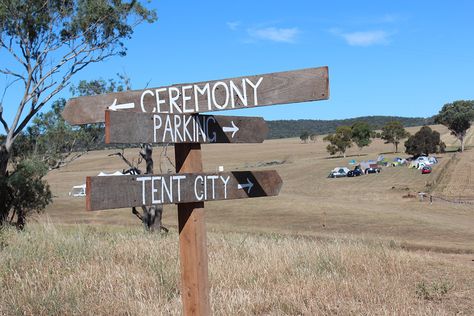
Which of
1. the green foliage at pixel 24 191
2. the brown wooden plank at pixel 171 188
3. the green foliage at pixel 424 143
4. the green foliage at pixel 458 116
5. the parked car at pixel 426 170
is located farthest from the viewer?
the green foliage at pixel 458 116

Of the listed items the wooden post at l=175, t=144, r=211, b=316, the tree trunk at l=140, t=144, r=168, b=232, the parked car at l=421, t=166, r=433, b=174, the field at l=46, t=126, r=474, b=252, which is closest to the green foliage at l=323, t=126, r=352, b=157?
the field at l=46, t=126, r=474, b=252

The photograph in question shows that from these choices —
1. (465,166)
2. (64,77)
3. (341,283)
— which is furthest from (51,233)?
(465,166)

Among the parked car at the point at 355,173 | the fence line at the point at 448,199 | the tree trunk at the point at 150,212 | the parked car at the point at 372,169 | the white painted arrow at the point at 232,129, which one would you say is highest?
the white painted arrow at the point at 232,129

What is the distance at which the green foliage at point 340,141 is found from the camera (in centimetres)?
9888

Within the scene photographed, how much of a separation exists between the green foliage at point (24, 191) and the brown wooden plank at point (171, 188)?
1391 cm

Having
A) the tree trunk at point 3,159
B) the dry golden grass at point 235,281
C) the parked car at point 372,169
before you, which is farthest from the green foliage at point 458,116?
the dry golden grass at point 235,281

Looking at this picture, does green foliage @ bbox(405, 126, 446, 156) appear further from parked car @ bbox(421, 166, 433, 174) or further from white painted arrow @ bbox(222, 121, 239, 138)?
white painted arrow @ bbox(222, 121, 239, 138)

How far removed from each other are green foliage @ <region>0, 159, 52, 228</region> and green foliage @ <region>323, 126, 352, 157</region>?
83901mm

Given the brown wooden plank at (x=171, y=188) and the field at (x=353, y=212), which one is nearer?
the brown wooden plank at (x=171, y=188)

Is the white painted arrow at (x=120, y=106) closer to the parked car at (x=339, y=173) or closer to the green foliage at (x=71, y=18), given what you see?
the green foliage at (x=71, y=18)

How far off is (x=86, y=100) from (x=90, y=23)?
54.9ft

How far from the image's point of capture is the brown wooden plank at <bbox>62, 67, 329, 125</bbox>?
377cm

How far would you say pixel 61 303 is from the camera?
5.05m

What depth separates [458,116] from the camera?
9500 centimetres
